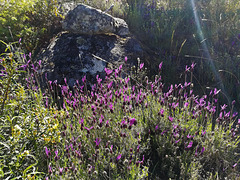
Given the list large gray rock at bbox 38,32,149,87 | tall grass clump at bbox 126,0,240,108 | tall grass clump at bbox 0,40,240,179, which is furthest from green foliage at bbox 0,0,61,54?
tall grass clump at bbox 0,40,240,179

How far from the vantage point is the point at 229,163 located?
2.68m

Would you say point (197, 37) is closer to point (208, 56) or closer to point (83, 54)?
point (208, 56)

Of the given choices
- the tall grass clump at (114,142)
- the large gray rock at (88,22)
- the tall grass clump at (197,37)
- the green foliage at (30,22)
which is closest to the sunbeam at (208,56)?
the tall grass clump at (197,37)

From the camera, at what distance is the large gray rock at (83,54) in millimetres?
4156

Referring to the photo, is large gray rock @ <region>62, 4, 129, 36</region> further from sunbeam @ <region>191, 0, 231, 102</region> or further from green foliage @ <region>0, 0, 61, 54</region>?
sunbeam @ <region>191, 0, 231, 102</region>

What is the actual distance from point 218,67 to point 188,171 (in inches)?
103

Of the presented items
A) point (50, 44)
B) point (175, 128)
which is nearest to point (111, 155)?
point (175, 128)

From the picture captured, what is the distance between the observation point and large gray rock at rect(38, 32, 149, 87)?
13.6 feet

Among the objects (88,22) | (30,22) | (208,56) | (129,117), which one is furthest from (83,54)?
(208,56)

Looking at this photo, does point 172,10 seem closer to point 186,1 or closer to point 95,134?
point 186,1

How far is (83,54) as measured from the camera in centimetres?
Answer: 434

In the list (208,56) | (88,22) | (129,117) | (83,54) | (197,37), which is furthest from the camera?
(197,37)

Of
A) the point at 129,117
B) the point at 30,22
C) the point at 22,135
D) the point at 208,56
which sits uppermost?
the point at 30,22

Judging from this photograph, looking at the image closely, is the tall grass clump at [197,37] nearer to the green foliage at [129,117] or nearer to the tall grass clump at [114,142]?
the green foliage at [129,117]
